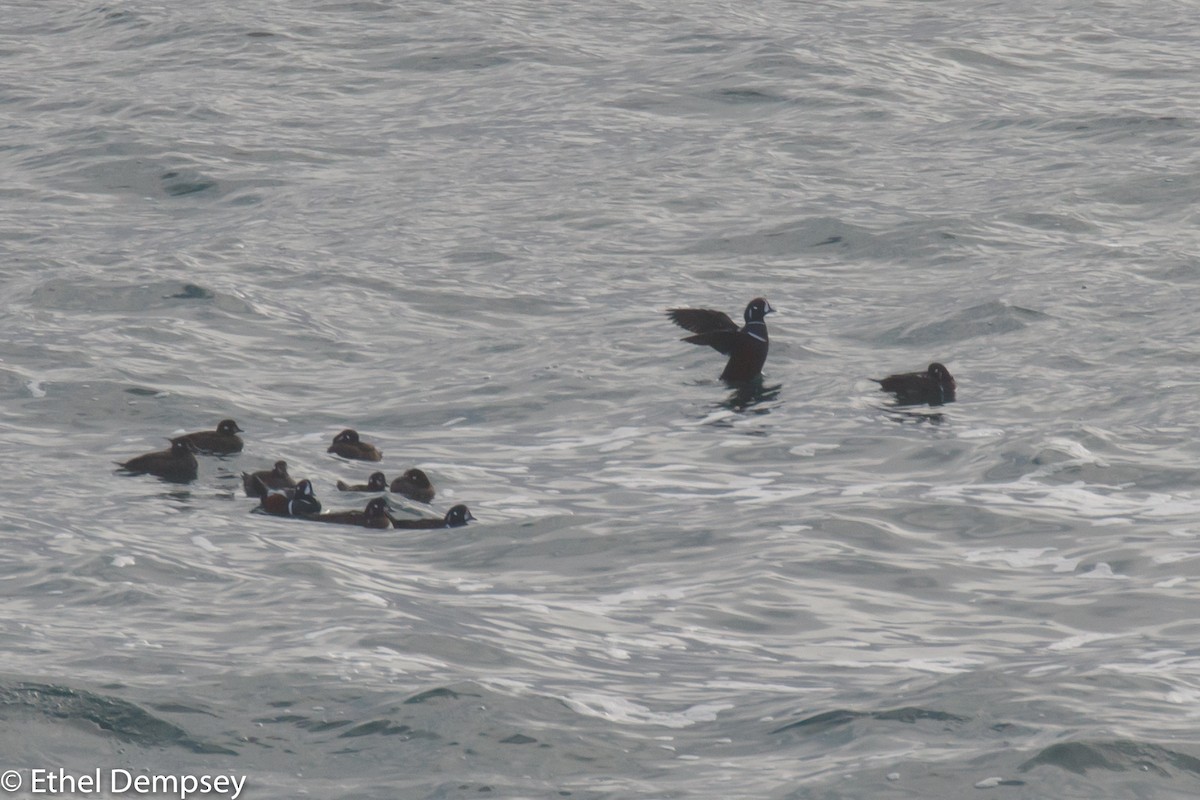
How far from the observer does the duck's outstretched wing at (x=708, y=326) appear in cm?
1709

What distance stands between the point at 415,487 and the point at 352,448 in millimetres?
1381

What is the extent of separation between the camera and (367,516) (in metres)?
12.9

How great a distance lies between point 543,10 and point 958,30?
25.5 ft

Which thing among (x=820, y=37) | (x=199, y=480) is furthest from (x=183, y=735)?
(x=820, y=37)

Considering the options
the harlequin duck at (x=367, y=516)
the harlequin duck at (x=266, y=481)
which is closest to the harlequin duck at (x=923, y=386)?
the harlequin duck at (x=367, y=516)

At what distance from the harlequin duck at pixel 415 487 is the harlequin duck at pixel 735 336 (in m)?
4.41

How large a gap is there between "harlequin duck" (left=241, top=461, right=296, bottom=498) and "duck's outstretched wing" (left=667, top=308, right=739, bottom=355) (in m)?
4.84

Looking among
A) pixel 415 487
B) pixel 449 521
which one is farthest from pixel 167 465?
pixel 449 521

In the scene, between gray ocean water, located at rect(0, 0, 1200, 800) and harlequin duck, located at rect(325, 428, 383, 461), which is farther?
harlequin duck, located at rect(325, 428, 383, 461)

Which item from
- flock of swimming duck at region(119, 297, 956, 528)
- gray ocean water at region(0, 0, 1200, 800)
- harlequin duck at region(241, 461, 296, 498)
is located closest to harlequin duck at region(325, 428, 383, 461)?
flock of swimming duck at region(119, 297, 956, 528)

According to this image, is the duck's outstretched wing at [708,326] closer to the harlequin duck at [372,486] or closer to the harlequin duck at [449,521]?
the harlequin duck at [372,486]

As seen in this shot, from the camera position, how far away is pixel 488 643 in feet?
34.0

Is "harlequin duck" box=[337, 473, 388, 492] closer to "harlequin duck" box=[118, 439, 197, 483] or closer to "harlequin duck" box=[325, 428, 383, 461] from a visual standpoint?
"harlequin duck" box=[325, 428, 383, 461]

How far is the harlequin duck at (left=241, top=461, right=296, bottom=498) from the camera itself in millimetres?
13336
